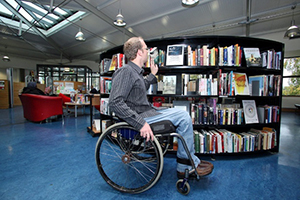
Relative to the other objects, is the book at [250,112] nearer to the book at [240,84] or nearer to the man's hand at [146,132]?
the book at [240,84]

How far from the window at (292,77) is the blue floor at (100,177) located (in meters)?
7.01

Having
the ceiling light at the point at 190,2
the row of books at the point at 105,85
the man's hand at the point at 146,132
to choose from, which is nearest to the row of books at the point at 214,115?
the man's hand at the point at 146,132

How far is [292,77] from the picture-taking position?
715cm

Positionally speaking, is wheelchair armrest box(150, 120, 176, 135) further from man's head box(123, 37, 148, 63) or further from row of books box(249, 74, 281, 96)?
row of books box(249, 74, 281, 96)

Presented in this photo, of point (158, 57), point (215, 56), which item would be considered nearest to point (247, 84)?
point (215, 56)

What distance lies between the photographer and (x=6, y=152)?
2086 mm

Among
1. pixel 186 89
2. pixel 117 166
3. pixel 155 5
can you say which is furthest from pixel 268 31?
pixel 117 166

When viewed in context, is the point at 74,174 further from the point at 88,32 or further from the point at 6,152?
the point at 88,32

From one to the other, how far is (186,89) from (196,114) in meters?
0.39

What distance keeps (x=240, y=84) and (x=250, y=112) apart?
1.52ft

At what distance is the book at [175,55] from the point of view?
2010 millimetres

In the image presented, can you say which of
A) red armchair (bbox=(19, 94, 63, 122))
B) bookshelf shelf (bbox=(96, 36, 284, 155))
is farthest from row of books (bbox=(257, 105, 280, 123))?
red armchair (bbox=(19, 94, 63, 122))

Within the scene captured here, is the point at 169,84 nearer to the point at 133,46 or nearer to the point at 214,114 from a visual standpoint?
the point at 214,114

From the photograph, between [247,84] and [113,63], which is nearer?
[247,84]
